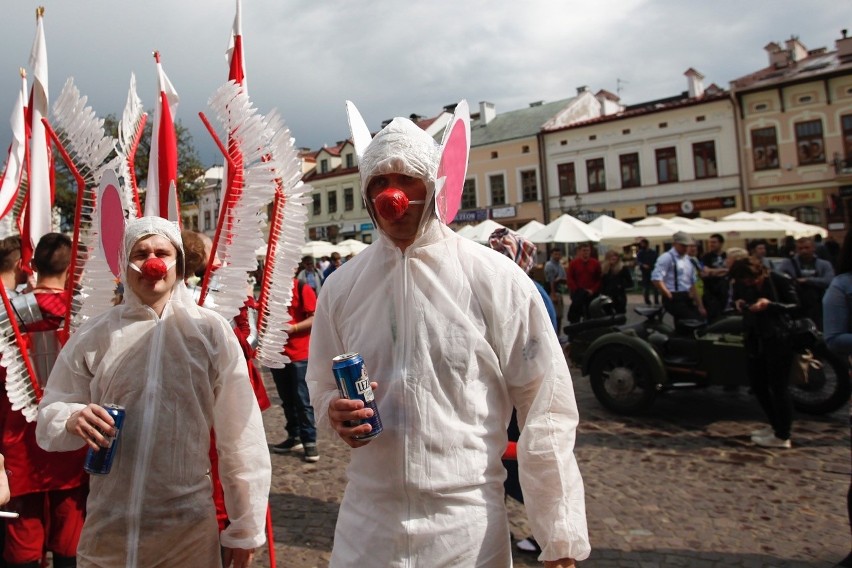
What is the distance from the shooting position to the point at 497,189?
1289 inches

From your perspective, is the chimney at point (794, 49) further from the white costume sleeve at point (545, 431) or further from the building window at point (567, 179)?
the white costume sleeve at point (545, 431)

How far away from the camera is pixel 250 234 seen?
2449mm

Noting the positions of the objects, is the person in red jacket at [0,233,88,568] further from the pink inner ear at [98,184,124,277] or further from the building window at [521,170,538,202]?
the building window at [521,170,538,202]

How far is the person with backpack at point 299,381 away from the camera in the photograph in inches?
199

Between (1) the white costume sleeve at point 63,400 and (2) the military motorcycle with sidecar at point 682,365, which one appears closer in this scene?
(1) the white costume sleeve at point 63,400

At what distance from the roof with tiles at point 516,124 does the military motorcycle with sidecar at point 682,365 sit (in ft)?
86.3

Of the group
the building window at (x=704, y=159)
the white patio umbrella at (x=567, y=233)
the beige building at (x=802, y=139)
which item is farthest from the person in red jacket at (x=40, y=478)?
the building window at (x=704, y=159)

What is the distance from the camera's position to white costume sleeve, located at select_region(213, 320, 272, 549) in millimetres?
1951

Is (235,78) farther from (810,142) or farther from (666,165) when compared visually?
(666,165)

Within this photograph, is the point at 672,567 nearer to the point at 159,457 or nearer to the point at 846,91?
the point at 159,457

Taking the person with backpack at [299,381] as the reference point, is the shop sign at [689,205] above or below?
above

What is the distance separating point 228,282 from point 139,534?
3.33 ft

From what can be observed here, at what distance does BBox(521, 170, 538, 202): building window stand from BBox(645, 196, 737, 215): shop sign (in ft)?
19.2

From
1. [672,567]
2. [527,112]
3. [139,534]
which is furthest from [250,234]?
[527,112]
